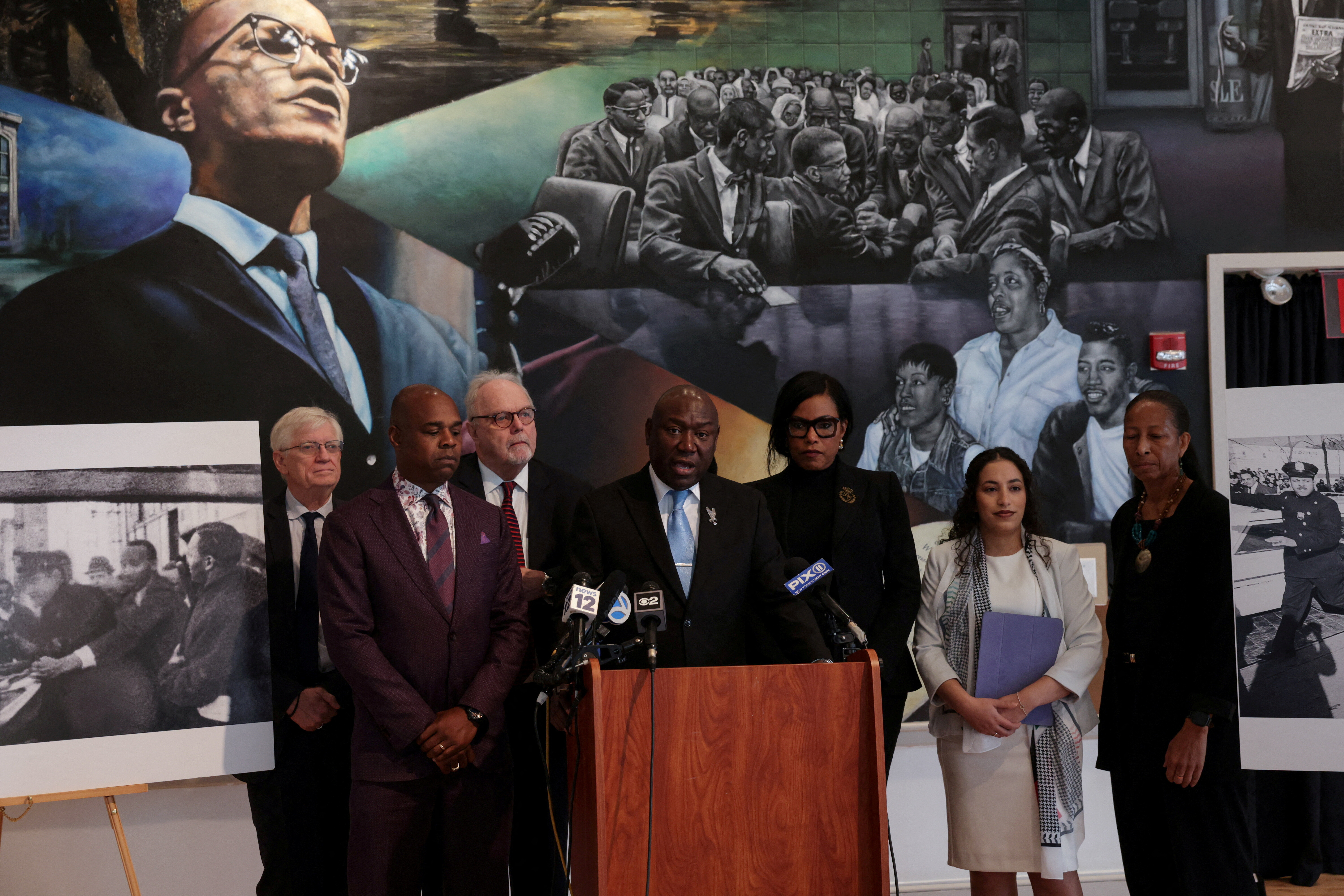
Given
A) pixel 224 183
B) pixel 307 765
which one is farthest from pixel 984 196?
pixel 307 765

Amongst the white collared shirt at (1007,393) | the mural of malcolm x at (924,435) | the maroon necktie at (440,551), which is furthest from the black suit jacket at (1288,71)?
the maroon necktie at (440,551)

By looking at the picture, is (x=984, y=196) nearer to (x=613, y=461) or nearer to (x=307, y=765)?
(x=613, y=461)

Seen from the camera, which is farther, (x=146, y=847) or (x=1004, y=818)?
(x=146, y=847)

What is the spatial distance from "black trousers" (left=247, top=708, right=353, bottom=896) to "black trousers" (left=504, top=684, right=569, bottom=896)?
575 mm

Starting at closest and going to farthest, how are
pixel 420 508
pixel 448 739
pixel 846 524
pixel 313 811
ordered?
pixel 448 739
pixel 420 508
pixel 846 524
pixel 313 811

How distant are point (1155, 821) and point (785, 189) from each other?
3071 millimetres

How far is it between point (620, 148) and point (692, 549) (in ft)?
8.53

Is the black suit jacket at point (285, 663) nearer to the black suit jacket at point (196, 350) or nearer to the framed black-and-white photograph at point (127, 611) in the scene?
the framed black-and-white photograph at point (127, 611)

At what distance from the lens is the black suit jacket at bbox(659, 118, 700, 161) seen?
195 inches

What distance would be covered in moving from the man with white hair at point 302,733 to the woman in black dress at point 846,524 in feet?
5.12

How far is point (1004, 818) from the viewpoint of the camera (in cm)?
329

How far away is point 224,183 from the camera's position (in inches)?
187

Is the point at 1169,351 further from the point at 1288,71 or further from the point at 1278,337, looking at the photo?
the point at 1288,71

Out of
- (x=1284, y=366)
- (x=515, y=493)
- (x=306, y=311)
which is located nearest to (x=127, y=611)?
(x=515, y=493)
